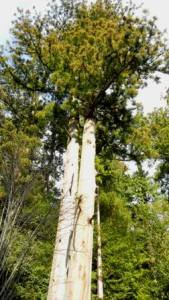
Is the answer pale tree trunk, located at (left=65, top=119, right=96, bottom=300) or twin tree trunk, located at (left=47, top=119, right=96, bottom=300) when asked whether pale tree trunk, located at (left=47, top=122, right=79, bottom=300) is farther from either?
pale tree trunk, located at (left=65, top=119, right=96, bottom=300)

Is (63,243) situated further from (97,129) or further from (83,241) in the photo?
(97,129)

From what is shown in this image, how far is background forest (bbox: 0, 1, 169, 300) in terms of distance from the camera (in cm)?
712

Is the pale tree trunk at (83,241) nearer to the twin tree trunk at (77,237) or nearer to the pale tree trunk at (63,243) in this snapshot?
the twin tree trunk at (77,237)

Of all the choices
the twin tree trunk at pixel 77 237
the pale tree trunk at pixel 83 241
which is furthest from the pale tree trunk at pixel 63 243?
the pale tree trunk at pixel 83 241

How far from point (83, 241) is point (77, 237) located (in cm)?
11

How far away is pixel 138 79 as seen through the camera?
30.3 feet

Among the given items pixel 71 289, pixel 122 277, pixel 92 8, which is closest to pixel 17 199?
pixel 71 289

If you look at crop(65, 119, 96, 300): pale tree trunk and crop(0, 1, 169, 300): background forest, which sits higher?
crop(0, 1, 169, 300): background forest

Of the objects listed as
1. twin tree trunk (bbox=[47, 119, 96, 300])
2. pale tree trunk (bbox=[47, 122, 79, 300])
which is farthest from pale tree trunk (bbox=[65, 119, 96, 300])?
pale tree trunk (bbox=[47, 122, 79, 300])

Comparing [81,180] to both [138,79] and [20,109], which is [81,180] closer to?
[138,79]

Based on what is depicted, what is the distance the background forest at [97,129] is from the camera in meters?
7.12

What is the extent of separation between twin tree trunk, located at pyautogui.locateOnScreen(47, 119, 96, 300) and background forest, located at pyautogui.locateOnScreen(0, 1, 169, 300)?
37 centimetres

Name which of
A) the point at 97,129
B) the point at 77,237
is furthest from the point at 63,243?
the point at 97,129

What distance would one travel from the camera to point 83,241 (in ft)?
19.4
